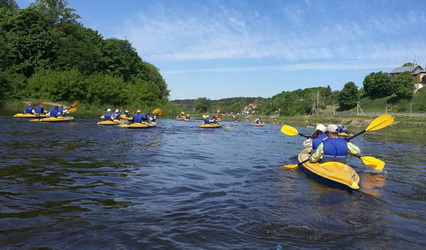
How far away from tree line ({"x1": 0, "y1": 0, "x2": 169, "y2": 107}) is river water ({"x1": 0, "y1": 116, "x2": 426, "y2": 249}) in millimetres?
36326

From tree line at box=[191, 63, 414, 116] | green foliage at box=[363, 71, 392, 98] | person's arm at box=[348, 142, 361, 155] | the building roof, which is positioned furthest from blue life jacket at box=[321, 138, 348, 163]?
the building roof

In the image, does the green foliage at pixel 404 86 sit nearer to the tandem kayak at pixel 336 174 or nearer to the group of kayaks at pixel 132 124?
the group of kayaks at pixel 132 124

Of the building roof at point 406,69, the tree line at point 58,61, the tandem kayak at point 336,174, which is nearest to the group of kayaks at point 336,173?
the tandem kayak at point 336,174

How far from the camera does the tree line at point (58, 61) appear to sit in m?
43.8

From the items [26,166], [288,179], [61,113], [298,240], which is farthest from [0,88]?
[298,240]

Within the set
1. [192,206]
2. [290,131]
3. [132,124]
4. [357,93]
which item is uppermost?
[357,93]

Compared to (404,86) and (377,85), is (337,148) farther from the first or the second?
(377,85)

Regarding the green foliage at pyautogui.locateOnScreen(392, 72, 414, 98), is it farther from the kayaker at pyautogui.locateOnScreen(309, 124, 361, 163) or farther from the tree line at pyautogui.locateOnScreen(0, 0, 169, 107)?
the kayaker at pyautogui.locateOnScreen(309, 124, 361, 163)

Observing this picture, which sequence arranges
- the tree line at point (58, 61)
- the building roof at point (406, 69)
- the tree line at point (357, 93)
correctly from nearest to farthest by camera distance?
the tree line at point (58, 61) < the tree line at point (357, 93) < the building roof at point (406, 69)

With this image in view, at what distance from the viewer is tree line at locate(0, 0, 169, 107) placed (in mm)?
43781

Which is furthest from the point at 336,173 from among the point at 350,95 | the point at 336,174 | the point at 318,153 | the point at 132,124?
the point at 350,95

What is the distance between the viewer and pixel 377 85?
8006 centimetres

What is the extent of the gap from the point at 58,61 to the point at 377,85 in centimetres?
6868

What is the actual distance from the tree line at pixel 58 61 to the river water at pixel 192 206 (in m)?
36.3
